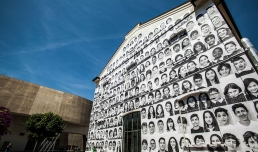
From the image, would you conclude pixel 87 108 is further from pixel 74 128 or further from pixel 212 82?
pixel 212 82

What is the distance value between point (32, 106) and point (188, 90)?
79.9ft

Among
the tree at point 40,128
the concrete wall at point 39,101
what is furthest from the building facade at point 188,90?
the concrete wall at point 39,101

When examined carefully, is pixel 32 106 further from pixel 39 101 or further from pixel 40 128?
pixel 40 128

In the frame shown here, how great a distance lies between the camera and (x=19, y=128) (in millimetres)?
21297

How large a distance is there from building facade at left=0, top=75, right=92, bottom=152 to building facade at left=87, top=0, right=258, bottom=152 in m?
15.8

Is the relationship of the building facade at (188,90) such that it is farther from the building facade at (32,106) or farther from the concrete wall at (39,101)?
the building facade at (32,106)

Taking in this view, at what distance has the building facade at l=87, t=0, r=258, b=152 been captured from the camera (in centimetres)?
424

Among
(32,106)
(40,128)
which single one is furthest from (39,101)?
(40,128)

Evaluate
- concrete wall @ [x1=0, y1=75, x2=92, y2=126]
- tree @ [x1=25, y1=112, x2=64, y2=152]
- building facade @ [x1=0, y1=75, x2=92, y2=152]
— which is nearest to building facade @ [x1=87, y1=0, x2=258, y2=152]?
tree @ [x1=25, y1=112, x2=64, y2=152]

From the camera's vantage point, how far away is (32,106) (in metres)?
20.3

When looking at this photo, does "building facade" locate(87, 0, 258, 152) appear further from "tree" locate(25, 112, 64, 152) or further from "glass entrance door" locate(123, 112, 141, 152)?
"tree" locate(25, 112, 64, 152)

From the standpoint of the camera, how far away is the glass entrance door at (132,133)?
7.80 metres

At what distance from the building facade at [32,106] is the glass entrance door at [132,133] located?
752 inches

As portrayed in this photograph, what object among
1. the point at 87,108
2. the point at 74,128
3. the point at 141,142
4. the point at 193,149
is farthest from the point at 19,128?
the point at 193,149
